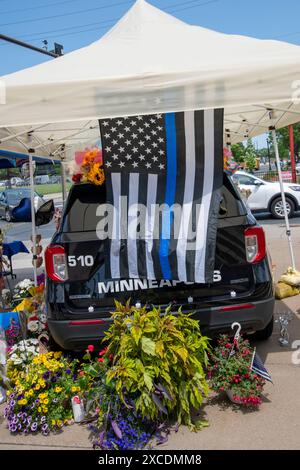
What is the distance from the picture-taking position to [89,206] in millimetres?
4113

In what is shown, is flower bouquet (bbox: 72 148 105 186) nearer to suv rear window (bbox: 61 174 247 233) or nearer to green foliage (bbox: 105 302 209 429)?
suv rear window (bbox: 61 174 247 233)

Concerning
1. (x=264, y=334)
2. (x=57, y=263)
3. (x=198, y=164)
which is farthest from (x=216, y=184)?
(x=264, y=334)

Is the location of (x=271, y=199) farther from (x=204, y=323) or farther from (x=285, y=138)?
(x=285, y=138)

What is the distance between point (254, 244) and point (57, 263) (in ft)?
5.24

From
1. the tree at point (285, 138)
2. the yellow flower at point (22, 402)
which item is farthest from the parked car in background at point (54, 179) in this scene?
the yellow flower at point (22, 402)

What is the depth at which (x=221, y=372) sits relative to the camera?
344 centimetres

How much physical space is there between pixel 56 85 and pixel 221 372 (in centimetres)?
→ 251

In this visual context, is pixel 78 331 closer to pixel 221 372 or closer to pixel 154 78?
pixel 221 372

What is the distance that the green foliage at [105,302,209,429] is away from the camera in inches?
119

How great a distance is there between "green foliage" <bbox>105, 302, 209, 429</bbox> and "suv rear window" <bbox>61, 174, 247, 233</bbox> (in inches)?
39.9

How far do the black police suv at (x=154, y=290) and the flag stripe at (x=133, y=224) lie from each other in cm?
11

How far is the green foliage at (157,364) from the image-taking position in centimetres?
302

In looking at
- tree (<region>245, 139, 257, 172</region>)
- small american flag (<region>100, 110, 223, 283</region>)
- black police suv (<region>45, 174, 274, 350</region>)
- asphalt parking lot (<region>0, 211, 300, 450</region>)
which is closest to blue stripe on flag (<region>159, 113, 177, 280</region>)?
small american flag (<region>100, 110, 223, 283</region>)

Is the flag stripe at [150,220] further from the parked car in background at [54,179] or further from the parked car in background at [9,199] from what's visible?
the parked car in background at [54,179]
